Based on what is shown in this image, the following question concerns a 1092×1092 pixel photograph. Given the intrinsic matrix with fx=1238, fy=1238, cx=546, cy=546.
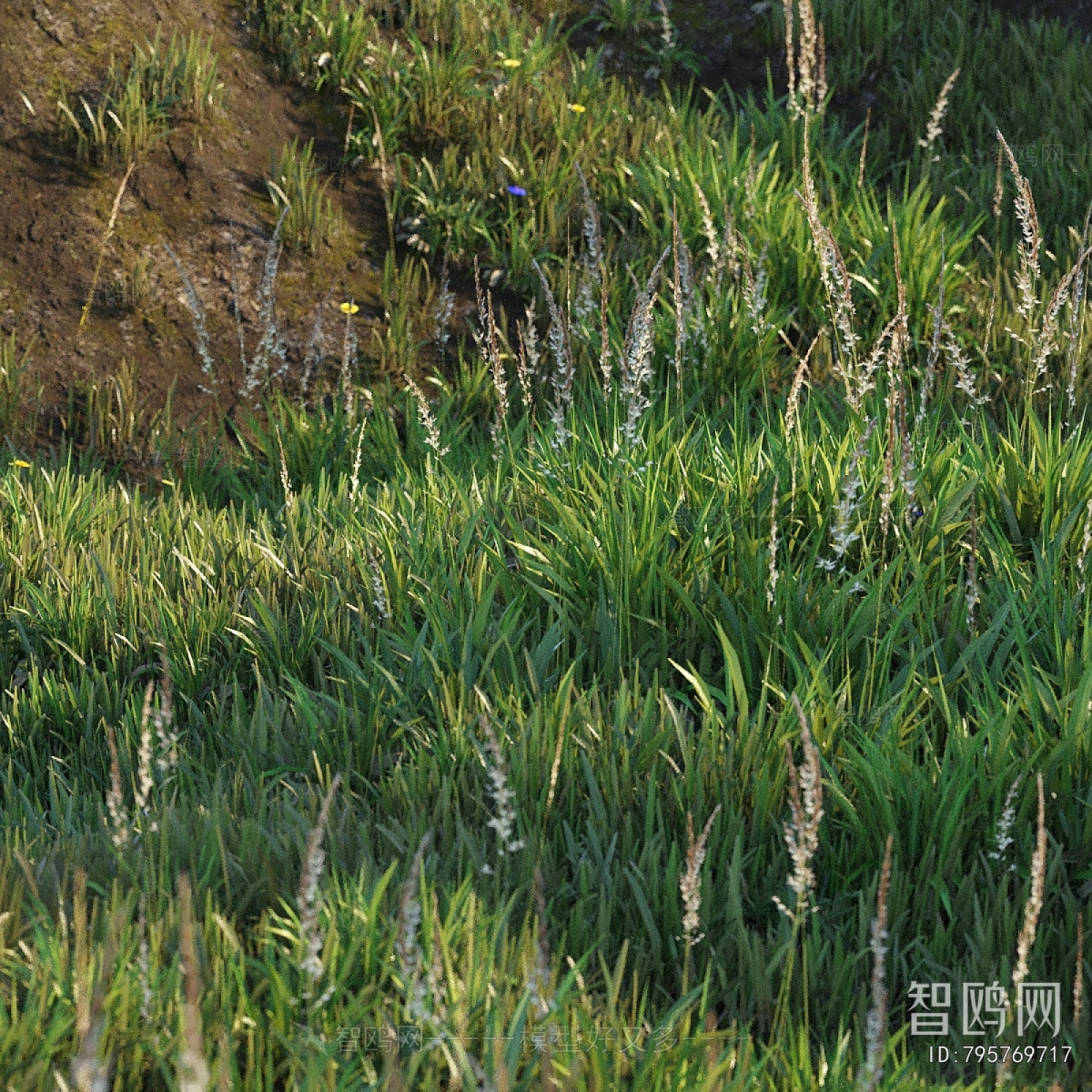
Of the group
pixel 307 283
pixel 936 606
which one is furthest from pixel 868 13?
pixel 936 606

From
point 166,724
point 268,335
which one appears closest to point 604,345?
point 268,335

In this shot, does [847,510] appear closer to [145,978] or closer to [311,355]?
[145,978]

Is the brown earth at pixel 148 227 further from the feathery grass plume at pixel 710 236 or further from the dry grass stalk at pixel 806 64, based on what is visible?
the dry grass stalk at pixel 806 64

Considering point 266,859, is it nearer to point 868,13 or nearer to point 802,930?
point 802,930

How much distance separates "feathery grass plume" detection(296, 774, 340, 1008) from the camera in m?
1.34

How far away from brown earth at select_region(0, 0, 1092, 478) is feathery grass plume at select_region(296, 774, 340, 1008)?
109 inches

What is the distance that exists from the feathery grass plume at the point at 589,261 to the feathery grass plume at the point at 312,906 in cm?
222

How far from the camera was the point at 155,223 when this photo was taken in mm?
4488

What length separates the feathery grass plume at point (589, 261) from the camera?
343 cm

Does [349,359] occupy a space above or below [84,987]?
above

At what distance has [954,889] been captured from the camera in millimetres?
1990

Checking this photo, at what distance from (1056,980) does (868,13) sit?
4.63m

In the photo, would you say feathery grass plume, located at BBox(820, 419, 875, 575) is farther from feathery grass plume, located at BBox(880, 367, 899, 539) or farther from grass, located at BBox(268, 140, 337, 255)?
grass, located at BBox(268, 140, 337, 255)

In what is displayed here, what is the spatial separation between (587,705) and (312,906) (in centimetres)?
74
